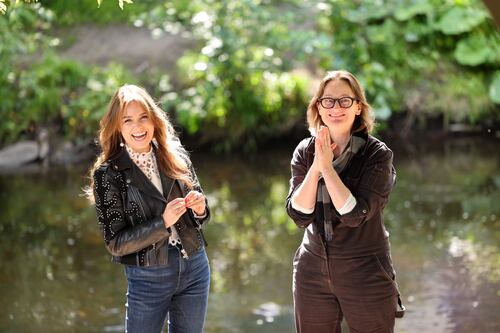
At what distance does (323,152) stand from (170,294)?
2.44 ft

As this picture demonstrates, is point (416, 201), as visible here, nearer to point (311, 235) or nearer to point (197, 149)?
point (197, 149)

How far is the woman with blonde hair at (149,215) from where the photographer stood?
3.18 meters

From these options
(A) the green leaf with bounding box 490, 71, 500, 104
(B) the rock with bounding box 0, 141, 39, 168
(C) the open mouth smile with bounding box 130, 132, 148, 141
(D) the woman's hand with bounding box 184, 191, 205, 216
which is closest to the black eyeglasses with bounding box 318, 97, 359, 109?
(D) the woman's hand with bounding box 184, 191, 205, 216

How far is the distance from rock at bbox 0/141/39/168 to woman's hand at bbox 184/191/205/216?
788 cm

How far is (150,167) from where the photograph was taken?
3295mm

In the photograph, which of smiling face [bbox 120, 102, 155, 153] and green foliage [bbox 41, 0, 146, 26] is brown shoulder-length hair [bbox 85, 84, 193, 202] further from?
green foliage [bbox 41, 0, 146, 26]

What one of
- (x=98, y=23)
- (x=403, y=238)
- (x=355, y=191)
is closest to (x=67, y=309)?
(x=403, y=238)

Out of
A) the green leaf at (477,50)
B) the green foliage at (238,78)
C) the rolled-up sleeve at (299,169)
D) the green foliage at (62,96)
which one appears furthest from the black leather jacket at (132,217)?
the green leaf at (477,50)

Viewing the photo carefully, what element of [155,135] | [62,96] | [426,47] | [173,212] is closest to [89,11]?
[62,96]

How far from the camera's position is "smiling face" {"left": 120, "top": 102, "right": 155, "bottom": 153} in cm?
324

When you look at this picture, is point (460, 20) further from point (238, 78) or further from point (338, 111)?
point (338, 111)

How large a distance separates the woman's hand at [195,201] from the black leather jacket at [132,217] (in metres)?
0.09

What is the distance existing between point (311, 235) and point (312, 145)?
326mm

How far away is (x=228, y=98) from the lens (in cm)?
1094
